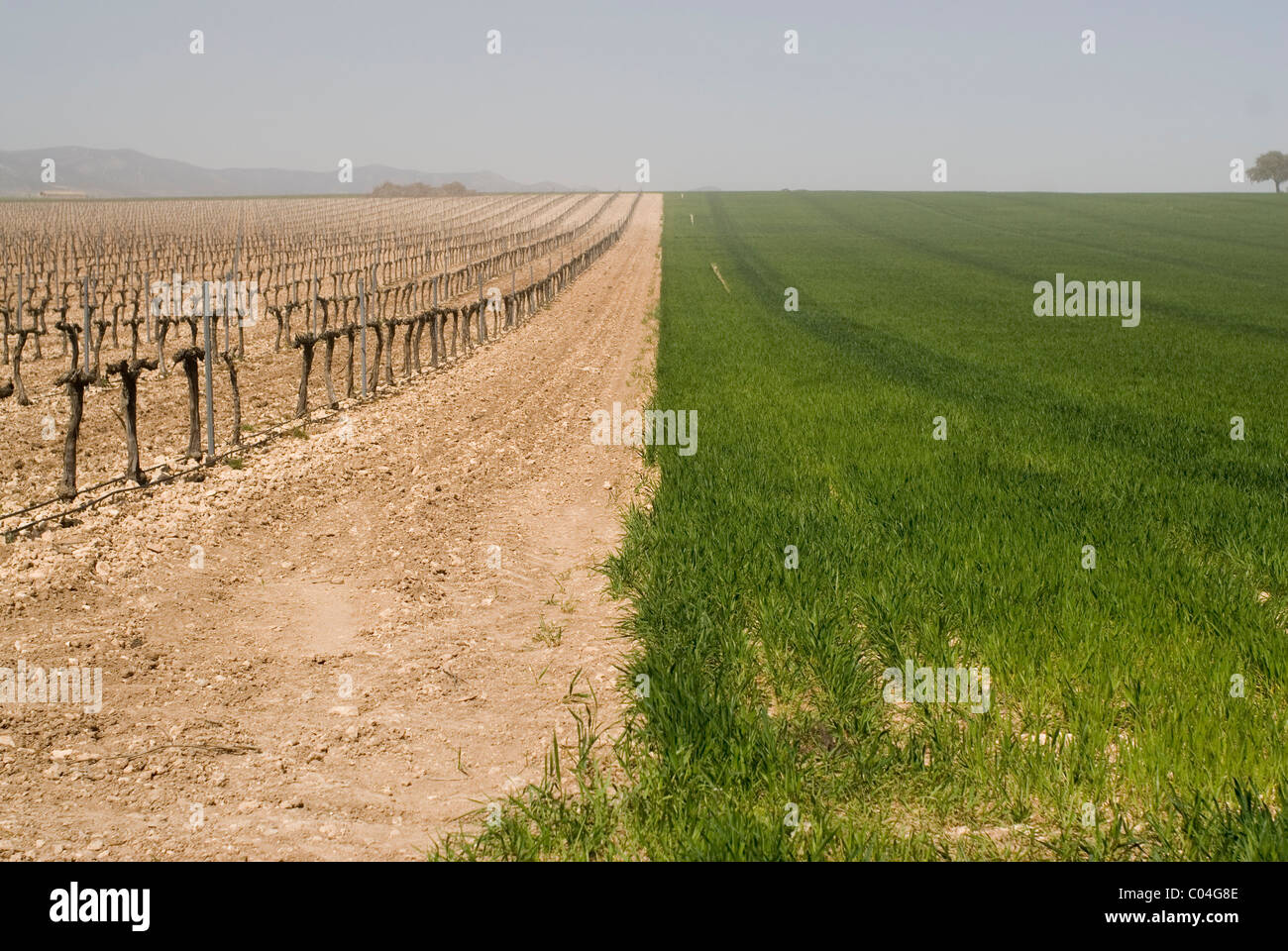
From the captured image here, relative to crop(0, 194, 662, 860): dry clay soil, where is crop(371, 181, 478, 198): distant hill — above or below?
above

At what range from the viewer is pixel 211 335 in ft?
54.2

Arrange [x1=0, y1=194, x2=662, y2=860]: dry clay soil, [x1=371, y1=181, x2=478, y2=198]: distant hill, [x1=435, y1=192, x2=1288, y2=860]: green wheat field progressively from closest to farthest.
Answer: [x1=435, y1=192, x2=1288, y2=860]: green wheat field, [x1=0, y1=194, x2=662, y2=860]: dry clay soil, [x1=371, y1=181, x2=478, y2=198]: distant hill

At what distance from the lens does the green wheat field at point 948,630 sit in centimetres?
484

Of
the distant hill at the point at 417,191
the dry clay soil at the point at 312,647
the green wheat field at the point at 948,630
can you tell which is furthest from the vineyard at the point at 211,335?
the distant hill at the point at 417,191

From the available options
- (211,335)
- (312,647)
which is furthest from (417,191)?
(312,647)

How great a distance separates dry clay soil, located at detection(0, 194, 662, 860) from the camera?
5.27 m

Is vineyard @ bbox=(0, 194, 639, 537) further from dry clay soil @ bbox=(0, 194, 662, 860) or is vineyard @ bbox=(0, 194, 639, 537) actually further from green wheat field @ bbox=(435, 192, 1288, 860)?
green wheat field @ bbox=(435, 192, 1288, 860)

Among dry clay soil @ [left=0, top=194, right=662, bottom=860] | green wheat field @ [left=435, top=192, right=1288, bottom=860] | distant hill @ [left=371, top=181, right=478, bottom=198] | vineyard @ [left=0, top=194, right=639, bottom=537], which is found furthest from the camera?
distant hill @ [left=371, top=181, right=478, bottom=198]

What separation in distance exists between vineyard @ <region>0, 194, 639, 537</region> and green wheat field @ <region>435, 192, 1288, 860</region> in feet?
18.8

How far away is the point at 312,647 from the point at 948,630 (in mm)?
4381

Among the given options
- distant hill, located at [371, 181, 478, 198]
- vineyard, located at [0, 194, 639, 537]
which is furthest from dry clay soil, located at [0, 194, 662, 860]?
distant hill, located at [371, 181, 478, 198]
